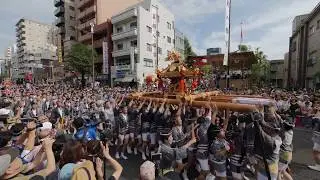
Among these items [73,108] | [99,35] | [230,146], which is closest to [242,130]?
[230,146]

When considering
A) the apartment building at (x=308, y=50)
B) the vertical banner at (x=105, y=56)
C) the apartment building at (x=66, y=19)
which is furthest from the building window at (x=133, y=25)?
the apartment building at (x=66, y=19)

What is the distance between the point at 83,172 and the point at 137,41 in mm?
39779

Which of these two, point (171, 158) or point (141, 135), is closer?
point (171, 158)

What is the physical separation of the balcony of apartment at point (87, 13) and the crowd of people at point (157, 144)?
47.1 metres

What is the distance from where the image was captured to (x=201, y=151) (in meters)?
6.07

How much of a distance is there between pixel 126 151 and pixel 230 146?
4.67m

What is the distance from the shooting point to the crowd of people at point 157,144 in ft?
12.2

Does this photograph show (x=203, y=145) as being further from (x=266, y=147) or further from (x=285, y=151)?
(x=285, y=151)

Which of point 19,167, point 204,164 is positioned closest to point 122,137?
point 204,164

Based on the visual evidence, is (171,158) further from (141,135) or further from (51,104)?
(51,104)

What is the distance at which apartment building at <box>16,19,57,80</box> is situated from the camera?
105275mm

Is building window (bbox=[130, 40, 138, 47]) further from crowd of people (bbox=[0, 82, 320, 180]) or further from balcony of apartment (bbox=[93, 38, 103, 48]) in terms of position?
crowd of people (bbox=[0, 82, 320, 180])

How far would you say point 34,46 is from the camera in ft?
412

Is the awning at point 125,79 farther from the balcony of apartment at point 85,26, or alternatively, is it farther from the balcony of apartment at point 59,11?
the balcony of apartment at point 59,11
